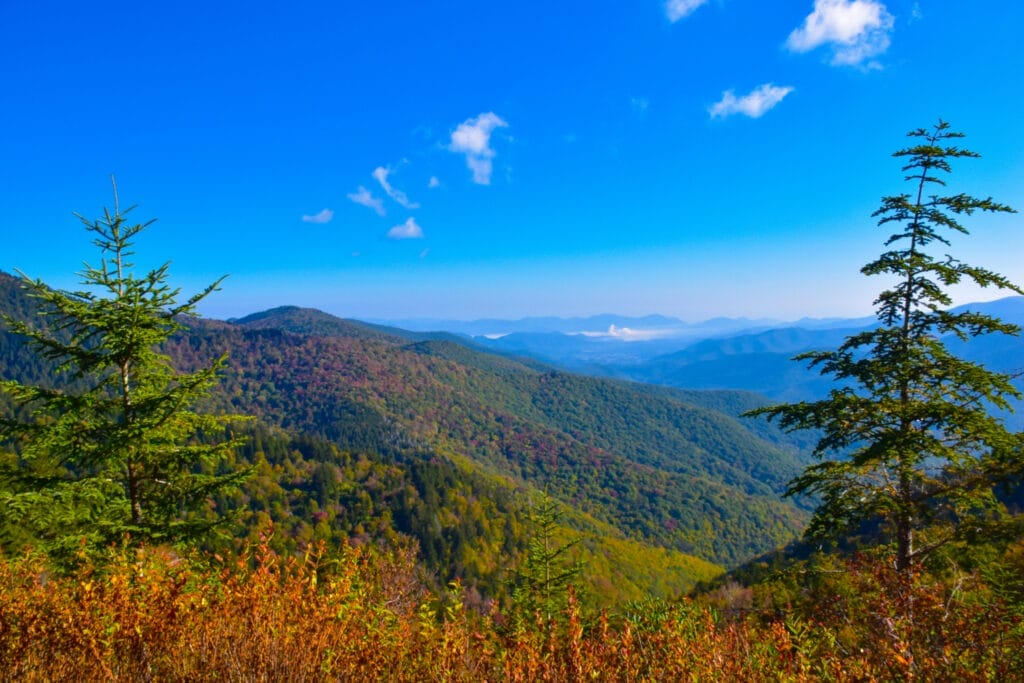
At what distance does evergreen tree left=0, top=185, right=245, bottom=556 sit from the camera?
298 inches

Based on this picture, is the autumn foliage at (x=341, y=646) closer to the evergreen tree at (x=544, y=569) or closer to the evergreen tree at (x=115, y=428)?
the evergreen tree at (x=115, y=428)

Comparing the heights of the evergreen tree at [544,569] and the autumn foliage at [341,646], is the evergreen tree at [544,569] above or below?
below

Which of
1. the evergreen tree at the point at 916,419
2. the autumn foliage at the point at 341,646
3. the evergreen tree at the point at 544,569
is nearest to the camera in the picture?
the autumn foliage at the point at 341,646

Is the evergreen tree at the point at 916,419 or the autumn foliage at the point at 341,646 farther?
the evergreen tree at the point at 916,419

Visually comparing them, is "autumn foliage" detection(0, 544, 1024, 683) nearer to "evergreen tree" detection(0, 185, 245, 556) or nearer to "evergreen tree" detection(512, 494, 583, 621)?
"evergreen tree" detection(0, 185, 245, 556)

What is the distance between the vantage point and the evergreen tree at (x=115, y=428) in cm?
756

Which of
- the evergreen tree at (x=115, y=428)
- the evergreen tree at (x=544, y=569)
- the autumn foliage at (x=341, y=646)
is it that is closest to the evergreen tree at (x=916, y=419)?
the autumn foliage at (x=341, y=646)

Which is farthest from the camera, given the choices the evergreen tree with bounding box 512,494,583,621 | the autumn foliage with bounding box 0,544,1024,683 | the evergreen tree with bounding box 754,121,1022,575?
the evergreen tree with bounding box 512,494,583,621

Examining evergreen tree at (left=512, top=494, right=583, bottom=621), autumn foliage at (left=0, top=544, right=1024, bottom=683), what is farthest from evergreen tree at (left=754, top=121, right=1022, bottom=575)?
evergreen tree at (left=512, top=494, right=583, bottom=621)

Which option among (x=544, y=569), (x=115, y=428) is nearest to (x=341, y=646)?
(x=115, y=428)

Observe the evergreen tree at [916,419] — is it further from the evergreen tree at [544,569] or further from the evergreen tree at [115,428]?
the evergreen tree at [115,428]

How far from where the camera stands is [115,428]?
25.9 ft

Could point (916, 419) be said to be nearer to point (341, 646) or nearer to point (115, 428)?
point (341, 646)

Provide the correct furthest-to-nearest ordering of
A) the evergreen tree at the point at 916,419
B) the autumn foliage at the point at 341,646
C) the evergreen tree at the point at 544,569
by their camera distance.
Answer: the evergreen tree at the point at 544,569
the evergreen tree at the point at 916,419
the autumn foliage at the point at 341,646
